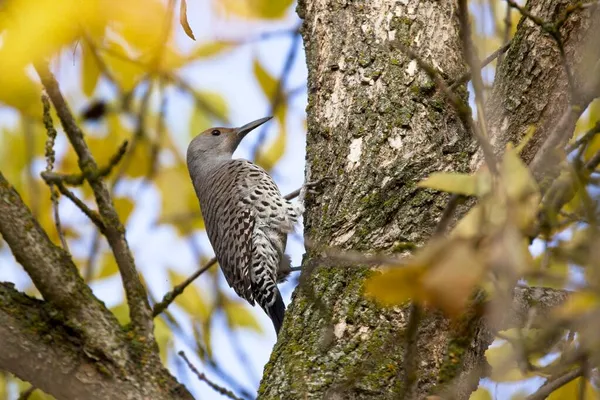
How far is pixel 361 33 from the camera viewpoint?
319cm

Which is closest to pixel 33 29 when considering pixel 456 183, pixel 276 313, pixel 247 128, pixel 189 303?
pixel 456 183

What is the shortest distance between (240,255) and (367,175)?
2.07 m

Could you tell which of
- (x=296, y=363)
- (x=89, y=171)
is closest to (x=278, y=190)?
(x=89, y=171)

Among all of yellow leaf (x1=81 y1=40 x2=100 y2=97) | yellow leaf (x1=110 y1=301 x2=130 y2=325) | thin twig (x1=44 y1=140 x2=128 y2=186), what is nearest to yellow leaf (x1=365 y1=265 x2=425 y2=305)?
thin twig (x1=44 y1=140 x2=128 y2=186)

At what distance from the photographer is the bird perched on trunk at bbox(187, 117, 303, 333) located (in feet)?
15.0

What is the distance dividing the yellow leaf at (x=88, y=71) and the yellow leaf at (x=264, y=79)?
0.85 metres

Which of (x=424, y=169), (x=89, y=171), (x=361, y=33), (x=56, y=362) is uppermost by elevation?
(x=361, y=33)

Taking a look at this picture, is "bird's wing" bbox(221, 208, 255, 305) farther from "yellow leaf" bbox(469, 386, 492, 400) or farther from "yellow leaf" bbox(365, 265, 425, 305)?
"yellow leaf" bbox(365, 265, 425, 305)

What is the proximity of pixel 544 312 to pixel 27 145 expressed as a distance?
99.0 inches

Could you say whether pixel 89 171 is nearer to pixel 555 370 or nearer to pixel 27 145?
pixel 27 145

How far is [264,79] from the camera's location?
145 inches

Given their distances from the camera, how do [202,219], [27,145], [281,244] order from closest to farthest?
[27,145] → [281,244] → [202,219]

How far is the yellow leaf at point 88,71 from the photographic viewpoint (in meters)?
3.03

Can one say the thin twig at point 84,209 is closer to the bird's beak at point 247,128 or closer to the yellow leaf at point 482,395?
the yellow leaf at point 482,395
